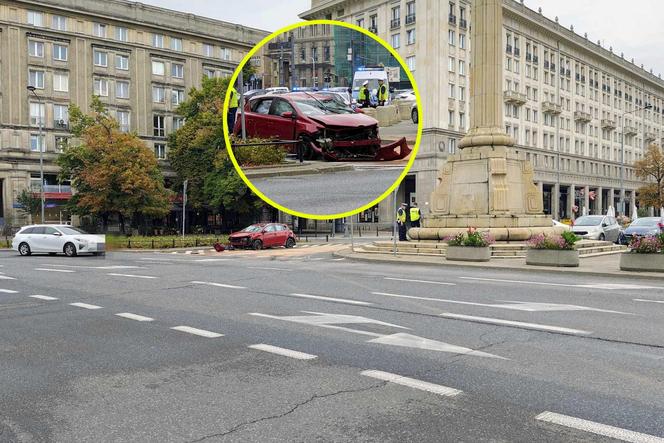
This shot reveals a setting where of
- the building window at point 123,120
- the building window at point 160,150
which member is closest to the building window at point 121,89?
the building window at point 123,120

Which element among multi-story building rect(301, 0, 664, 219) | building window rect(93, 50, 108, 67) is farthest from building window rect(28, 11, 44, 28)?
multi-story building rect(301, 0, 664, 219)

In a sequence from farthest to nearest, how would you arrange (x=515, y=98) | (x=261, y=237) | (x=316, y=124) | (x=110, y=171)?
(x=515, y=98) < (x=110, y=171) < (x=261, y=237) < (x=316, y=124)

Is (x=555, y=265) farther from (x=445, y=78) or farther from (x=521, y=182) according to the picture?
(x=445, y=78)

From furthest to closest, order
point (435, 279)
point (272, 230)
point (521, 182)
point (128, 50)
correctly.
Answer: point (128, 50) → point (272, 230) → point (521, 182) → point (435, 279)

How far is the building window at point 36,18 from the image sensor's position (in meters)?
57.0

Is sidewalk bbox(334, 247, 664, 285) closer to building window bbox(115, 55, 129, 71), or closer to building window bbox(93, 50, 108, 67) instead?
building window bbox(93, 50, 108, 67)

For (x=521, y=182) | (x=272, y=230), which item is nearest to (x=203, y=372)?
(x=521, y=182)

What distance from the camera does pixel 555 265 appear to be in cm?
1770

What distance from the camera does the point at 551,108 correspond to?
7750 centimetres

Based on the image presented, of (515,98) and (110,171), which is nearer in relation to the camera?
(110,171)

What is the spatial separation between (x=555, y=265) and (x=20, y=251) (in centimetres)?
2192

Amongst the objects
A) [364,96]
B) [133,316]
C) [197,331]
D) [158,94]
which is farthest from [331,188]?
[158,94]

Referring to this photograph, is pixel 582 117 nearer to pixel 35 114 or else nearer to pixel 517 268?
pixel 35 114

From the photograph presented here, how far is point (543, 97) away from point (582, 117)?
9356 millimetres
